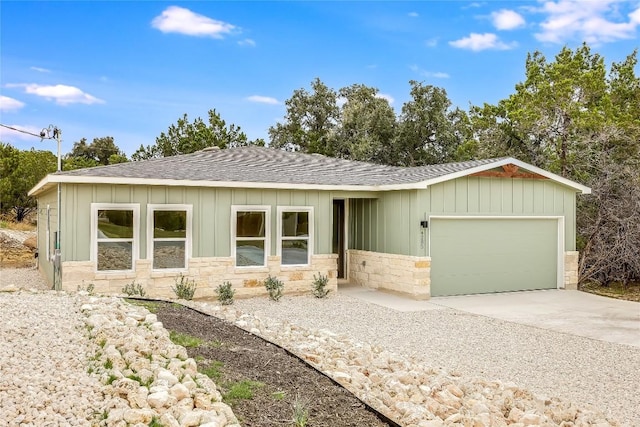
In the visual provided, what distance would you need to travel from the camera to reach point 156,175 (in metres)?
10.8

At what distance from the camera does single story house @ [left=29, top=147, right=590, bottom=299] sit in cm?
1052

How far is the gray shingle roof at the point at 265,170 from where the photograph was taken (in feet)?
36.5

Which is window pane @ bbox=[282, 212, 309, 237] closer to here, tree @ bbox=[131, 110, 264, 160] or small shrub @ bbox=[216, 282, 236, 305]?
small shrub @ bbox=[216, 282, 236, 305]

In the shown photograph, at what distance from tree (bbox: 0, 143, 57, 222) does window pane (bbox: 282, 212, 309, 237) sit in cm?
2033

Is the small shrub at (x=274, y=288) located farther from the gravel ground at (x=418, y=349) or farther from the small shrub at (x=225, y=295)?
the small shrub at (x=225, y=295)

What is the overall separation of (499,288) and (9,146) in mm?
28447

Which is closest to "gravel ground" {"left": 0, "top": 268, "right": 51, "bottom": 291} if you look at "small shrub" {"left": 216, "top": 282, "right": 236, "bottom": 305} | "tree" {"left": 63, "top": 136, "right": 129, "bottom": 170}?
"small shrub" {"left": 216, "top": 282, "right": 236, "bottom": 305}

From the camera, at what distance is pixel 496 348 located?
7.57 m

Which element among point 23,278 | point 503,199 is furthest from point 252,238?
point 23,278

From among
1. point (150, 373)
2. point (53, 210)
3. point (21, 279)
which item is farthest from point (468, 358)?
point (21, 279)

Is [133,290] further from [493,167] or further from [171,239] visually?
[493,167]

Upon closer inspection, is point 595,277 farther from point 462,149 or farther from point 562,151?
point 462,149

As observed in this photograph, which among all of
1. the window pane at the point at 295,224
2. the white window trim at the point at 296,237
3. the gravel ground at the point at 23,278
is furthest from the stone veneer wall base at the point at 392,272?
the gravel ground at the point at 23,278

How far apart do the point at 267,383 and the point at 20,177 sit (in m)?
28.0
